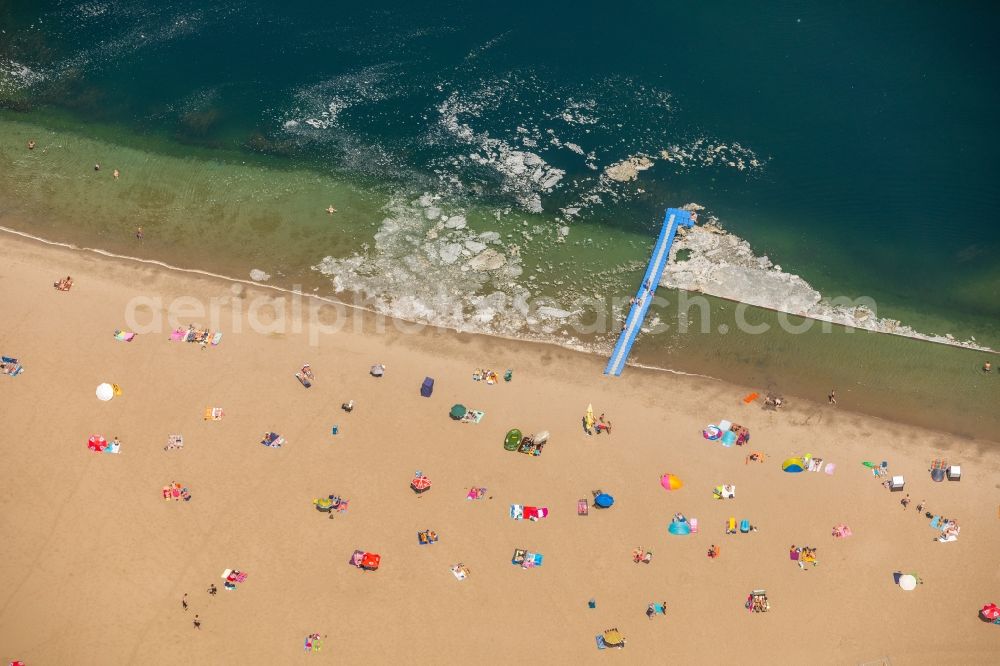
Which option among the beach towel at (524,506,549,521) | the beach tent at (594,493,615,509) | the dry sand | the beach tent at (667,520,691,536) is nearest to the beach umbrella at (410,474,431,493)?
the dry sand

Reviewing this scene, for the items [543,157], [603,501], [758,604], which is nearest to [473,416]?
[603,501]

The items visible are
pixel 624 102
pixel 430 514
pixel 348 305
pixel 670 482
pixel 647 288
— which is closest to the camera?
pixel 430 514

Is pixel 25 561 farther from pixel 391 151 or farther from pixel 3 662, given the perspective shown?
pixel 391 151

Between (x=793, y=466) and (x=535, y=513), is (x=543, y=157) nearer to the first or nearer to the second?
(x=535, y=513)

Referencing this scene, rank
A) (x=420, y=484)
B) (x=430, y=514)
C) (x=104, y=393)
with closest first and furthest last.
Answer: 1. (x=430, y=514)
2. (x=420, y=484)
3. (x=104, y=393)

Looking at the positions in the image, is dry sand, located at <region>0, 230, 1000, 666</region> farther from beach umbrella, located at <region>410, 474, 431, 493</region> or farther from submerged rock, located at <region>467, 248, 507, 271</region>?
submerged rock, located at <region>467, 248, 507, 271</region>

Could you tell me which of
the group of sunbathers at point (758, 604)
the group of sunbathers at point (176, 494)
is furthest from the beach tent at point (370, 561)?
the group of sunbathers at point (758, 604)

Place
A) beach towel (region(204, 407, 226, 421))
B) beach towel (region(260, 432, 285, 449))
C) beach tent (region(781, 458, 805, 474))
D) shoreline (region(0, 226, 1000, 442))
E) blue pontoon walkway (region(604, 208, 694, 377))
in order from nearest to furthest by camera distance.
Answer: beach towel (region(260, 432, 285, 449)) < beach tent (region(781, 458, 805, 474)) < beach towel (region(204, 407, 226, 421)) < shoreline (region(0, 226, 1000, 442)) < blue pontoon walkway (region(604, 208, 694, 377))
